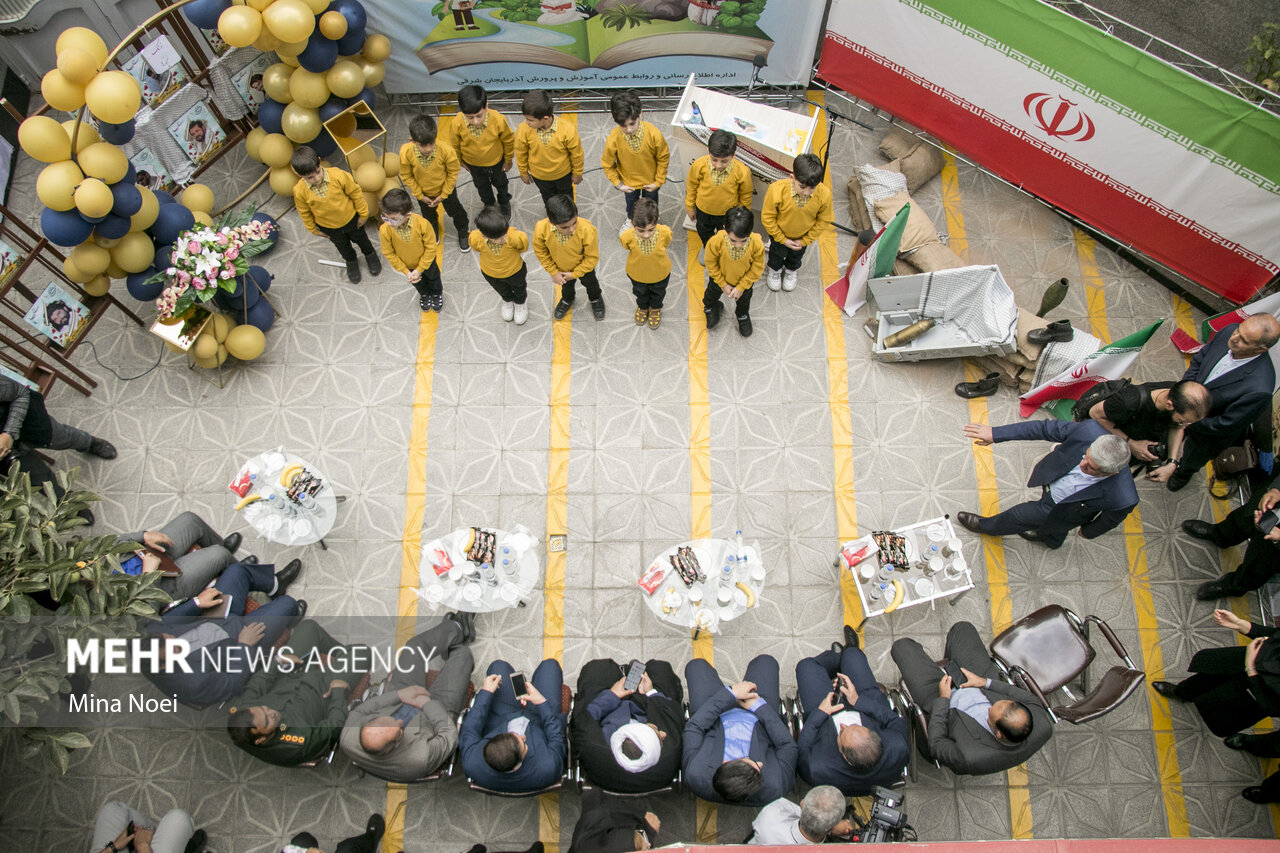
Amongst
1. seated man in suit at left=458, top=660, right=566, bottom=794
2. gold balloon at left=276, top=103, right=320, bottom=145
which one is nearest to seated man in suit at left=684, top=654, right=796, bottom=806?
seated man in suit at left=458, top=660, right=566, bottom=794

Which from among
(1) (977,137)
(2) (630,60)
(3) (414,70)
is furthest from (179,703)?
(1) (977,137)

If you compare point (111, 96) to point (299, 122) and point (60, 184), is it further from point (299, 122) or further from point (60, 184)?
point (299, 122)

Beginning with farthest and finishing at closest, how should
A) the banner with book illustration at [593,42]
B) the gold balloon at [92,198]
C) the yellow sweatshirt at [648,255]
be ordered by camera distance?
the banner with book illustration at [593,42] → the yellow sweatshirt at [648,255] → the gold balloon at [92,198]

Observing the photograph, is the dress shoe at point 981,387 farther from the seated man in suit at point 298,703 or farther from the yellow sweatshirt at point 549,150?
the seated man in suit at point 298,703

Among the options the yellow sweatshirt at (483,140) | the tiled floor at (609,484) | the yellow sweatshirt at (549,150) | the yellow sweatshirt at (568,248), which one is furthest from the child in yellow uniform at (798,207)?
the yellow sweatshirt at (483,140)

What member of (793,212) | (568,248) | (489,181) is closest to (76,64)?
(489,181)

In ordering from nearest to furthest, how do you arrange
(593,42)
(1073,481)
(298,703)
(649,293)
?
1. (298,703)
2. (1073,481)
3. (649,293)
4. (593,42)
